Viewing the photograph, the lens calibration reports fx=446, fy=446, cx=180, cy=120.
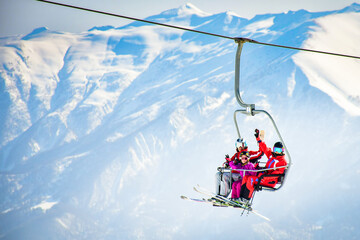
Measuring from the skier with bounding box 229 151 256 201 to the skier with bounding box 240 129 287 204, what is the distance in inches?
4.9

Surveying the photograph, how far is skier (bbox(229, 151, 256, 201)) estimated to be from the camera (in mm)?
12133

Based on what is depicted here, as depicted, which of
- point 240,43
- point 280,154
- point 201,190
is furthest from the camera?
point 201,190

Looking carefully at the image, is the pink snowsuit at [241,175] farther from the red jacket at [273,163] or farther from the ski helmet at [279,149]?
Result: the ski helmet at [279,149]

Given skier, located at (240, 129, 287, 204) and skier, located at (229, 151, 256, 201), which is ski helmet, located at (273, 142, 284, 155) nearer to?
skier, located at (240, 129, 287, 204)

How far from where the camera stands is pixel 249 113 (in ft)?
36.1

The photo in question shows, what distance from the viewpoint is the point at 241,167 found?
40.4ft

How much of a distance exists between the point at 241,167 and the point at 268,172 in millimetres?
753

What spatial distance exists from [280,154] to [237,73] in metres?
2.56

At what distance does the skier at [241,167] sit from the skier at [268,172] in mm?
124

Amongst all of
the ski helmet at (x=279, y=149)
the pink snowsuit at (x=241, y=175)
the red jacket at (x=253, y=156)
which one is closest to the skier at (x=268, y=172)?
the ski helmet at (x=279, y=149)

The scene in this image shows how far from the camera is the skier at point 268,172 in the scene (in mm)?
11750

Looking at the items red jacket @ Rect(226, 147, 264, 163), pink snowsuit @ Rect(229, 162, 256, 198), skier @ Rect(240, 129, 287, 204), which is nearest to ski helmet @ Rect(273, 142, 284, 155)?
skier @ Rect(240, 129, 287, 204)

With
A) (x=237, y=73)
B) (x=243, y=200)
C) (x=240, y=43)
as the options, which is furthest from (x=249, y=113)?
(x=243, y=200)

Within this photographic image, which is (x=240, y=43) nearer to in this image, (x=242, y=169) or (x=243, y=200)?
(x=242, y=169)
